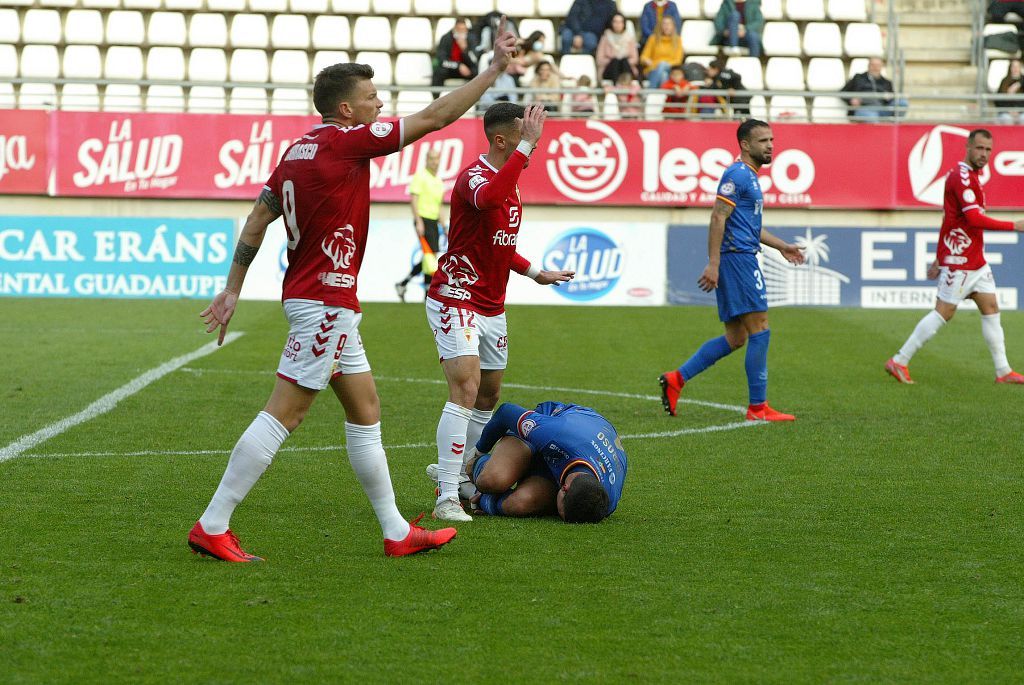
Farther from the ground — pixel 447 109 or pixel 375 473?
pixel 447 109

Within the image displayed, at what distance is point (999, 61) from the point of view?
956 inches

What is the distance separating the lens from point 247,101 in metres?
23.2

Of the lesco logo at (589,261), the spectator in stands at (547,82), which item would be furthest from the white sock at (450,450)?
the spectator in stands at (547,82)

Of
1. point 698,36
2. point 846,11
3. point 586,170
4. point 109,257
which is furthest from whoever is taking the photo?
point 846,11

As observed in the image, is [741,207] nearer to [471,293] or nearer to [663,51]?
[471,293]

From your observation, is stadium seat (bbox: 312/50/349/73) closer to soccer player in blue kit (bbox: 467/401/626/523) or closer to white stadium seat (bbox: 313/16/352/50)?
white stadium seat (bbox: 313/16/352/50)

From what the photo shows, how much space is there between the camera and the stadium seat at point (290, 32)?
80.7ft

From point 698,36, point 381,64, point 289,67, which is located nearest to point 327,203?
point 381,64

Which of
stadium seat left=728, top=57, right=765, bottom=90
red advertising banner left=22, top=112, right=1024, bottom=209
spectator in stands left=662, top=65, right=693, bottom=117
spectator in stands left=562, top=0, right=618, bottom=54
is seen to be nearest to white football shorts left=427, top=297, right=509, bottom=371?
red advertising banner left=22, top=112, right=1024, bottom=209

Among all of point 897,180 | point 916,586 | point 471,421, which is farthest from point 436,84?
point 916,586

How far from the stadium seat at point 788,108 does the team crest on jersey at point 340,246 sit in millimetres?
17158

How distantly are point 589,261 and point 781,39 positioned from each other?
23.3 ft

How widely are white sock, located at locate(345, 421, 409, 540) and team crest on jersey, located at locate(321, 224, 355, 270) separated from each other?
2.04ft

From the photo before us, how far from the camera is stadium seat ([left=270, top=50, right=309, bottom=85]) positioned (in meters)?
23.9
